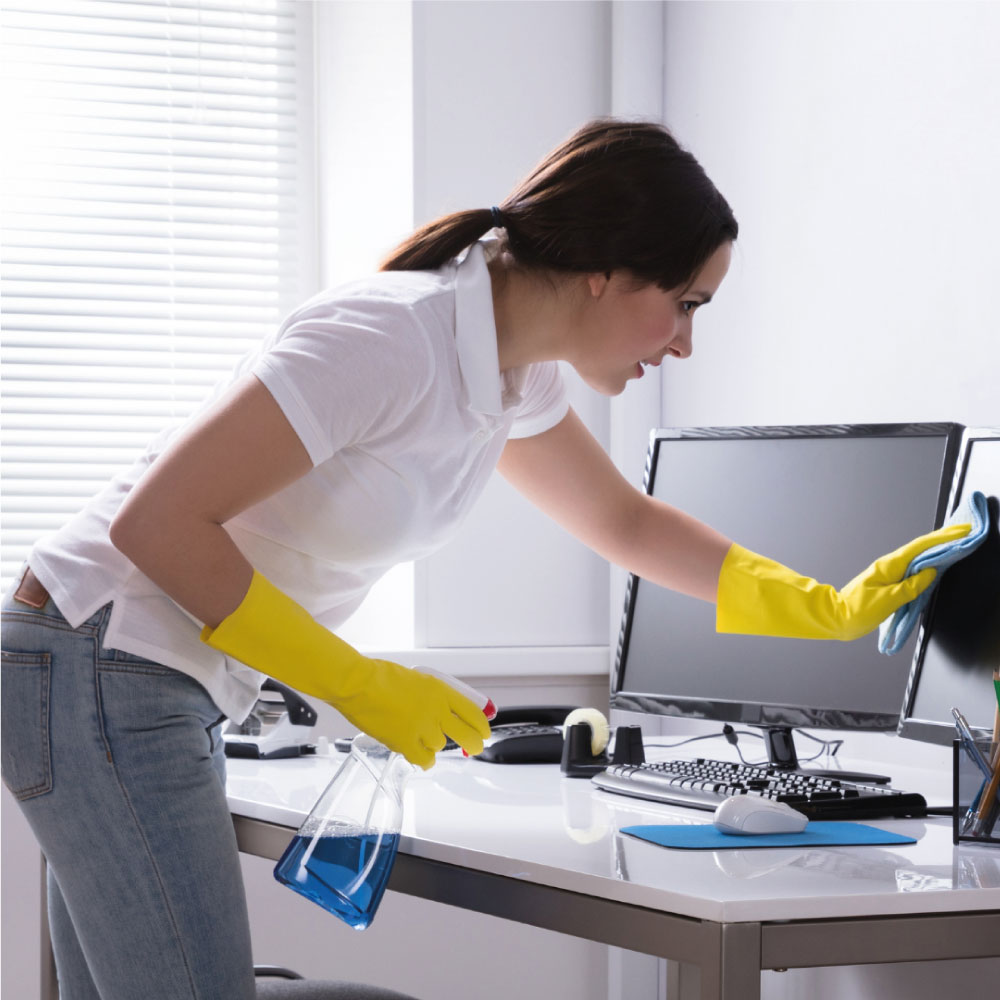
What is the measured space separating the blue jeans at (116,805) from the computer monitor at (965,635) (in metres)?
0.76

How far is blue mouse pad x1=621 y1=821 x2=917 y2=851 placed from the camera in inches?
45.0

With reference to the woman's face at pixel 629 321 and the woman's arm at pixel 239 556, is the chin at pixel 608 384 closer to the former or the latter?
the woman's face at pixel 629 321

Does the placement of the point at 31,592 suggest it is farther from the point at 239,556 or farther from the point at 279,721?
the point at 279,721

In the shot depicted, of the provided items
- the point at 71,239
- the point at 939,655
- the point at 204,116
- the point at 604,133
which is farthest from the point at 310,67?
the point at 939,655

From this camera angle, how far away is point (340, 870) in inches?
47.6

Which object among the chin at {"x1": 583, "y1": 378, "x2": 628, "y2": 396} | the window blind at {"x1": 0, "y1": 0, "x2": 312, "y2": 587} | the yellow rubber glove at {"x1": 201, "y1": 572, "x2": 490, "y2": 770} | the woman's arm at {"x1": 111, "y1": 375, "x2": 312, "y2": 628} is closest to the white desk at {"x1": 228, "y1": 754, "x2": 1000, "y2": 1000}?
the yellow rubber glove at {"x1": 201, "y1": 572, "x2": 490, "y2": 770}

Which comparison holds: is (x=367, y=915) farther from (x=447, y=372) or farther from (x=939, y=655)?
(x=939, y=655)

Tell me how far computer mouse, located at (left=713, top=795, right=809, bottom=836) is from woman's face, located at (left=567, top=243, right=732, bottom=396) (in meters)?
0.47

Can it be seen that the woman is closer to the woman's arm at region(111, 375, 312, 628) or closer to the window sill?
the woman's arm at region(111, 375, 312, 628)

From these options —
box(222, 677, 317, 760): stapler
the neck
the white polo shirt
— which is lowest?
box(222, 677, 317, 760): stapler

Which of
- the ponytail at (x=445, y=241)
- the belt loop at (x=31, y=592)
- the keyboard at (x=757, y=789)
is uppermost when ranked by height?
the ponytail at (x=445, y=241)

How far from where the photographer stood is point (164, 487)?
3.51 ft

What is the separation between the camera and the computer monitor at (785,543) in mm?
1513

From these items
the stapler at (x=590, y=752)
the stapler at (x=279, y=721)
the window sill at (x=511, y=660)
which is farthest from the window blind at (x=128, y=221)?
the stapler at (x=590, y=752)
